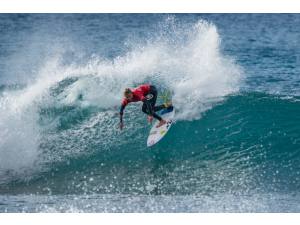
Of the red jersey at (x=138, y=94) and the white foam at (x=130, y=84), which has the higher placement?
the white foam at (x=130, y=84)

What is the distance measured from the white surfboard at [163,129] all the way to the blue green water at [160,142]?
0.40 ft

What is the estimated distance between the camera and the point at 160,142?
37.6 feet

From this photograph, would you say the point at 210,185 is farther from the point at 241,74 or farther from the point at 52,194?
the point at 241,74

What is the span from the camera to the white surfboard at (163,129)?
1137 cm

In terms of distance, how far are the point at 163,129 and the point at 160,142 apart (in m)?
0.26

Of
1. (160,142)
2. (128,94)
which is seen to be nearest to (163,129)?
(160,142)

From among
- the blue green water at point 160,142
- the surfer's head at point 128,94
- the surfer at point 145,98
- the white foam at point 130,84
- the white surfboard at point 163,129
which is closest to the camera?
the blue green water at point 160,142

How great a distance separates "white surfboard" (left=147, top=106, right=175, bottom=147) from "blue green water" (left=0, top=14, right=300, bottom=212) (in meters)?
0.12

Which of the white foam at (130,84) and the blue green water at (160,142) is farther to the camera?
the white foam at (130,84)

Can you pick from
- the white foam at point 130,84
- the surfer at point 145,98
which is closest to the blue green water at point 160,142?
the white foam at point 130,84

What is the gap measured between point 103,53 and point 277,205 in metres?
10.5

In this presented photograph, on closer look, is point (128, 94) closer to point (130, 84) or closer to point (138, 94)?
point (138, 94)

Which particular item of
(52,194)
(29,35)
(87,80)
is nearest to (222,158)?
(52,194)

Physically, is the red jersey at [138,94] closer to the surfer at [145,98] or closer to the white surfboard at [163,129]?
the surfer at [145,98]
